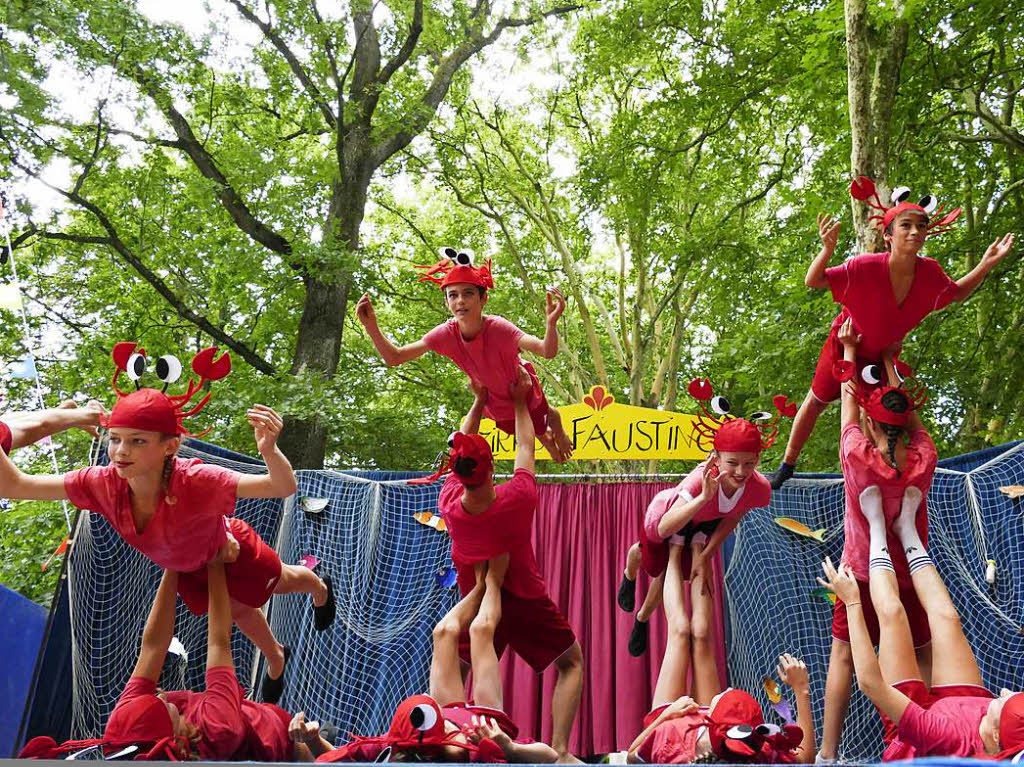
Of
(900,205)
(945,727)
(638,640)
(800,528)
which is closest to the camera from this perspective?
(945,727)

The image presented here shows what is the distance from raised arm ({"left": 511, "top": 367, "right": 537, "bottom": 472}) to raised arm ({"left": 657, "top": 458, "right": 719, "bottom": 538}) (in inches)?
28.0

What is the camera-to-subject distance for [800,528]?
5.70 m

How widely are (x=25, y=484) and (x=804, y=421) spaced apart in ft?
11.1

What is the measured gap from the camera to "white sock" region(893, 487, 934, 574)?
12.0 feet

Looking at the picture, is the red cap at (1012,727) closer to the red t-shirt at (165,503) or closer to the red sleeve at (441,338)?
the red t-shirt at (165,503)

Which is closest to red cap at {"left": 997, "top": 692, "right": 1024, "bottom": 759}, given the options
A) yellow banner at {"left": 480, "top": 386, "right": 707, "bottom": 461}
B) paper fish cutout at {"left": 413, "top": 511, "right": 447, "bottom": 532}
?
paper fish cutout at {"left": 413, "top": 511, "right": 447, "bottom": 532}

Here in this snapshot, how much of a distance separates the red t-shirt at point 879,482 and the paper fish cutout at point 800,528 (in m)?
1.85

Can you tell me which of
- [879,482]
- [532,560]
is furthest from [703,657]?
[879,482]

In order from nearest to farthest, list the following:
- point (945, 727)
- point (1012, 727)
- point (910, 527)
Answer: point (1012, 727) < point (945, 727) < point (910, 527)

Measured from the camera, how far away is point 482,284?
13.7 feet

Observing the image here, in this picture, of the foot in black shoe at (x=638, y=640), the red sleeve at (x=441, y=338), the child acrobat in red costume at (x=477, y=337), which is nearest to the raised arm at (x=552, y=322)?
the child acrobat in red costume at (x=477, y=337)

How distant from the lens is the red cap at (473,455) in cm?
359

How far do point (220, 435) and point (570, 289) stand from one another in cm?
481

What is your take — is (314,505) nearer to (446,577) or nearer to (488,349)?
(446,577)
